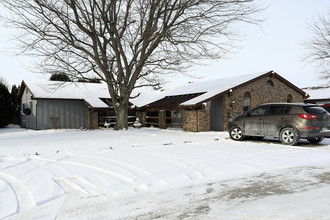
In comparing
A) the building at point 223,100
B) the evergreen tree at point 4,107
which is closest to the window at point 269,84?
the building at point 223,100

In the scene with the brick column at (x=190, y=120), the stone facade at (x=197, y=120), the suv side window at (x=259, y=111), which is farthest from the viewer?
the brick column at (x=190, y=120)

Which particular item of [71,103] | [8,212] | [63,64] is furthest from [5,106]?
[8,212]

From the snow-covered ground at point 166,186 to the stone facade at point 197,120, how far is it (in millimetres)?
11130

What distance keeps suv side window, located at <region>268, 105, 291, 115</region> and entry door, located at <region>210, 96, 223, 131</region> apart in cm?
887

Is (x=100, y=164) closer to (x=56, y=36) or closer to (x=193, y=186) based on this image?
(x=193, y=186)

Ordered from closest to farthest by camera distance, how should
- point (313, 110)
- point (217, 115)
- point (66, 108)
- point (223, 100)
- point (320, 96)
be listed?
1. point (313, 110)
2. point (223, 100)
3. point (217, 115)
4. point (66, 108)
5. point (320, 96)

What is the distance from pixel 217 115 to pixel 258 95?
405 centimetres

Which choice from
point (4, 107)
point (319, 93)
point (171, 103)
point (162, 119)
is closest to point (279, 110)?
point (171, 103)

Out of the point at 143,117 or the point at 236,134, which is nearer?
the point at 236,134

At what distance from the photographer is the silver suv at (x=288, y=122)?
413 inches

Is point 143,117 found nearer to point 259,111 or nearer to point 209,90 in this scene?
point 209,90

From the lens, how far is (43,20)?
17.9 m

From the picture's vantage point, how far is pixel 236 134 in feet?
42.7

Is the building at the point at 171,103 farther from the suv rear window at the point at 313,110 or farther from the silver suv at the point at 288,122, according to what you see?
the suv rear window at the point at 313,110
